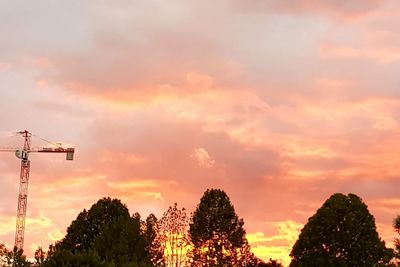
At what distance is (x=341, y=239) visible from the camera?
8825 centimetres

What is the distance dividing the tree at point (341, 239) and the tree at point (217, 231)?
15855 millimetres

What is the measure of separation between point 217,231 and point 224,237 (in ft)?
4.80

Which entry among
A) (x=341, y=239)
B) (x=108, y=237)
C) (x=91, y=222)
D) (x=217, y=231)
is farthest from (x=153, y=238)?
(x=341, y=239)

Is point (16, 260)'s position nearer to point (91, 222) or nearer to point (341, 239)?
point (91, 222)

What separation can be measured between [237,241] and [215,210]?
5.99m

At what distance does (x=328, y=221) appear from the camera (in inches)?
3504

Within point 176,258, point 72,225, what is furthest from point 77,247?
point 176,258

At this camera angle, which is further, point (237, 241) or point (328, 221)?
point (237, 241)

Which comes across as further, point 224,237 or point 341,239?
point 224,237

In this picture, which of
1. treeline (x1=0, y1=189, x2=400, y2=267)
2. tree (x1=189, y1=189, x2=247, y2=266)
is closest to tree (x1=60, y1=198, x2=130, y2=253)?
treeline (x1=0, y1=189, x2=400, y2=267)

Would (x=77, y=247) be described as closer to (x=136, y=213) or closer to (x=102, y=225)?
(x=102, y=225)

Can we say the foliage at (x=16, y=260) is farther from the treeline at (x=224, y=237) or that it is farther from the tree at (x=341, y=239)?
the tree at (x=341, y=239)

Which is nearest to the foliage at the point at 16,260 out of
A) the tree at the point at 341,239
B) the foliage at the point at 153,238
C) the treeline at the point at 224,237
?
the treeline at the point at 224,237

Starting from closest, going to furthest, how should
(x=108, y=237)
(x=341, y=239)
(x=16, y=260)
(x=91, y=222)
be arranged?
1. (x=108, y=237)
2. (x=341, y=239)
3. (x=91, y=222)
4. (x=16, y=260)
